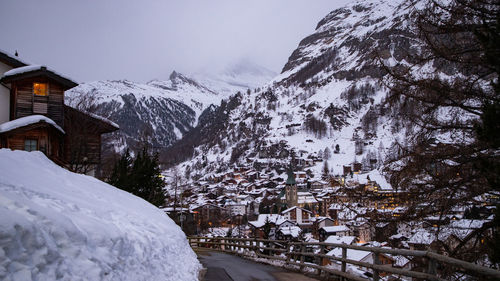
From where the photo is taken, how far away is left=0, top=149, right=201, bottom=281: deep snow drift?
13.6 ft

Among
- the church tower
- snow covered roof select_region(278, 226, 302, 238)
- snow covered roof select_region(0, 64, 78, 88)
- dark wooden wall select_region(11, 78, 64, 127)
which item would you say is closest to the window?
dark wooden wall select_region(11, 78, 64, 127)

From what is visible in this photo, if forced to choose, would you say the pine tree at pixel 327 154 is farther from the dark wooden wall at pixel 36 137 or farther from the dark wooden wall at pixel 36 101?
the dark wooden wall at pixel 36 137

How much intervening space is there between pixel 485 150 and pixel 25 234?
762cm

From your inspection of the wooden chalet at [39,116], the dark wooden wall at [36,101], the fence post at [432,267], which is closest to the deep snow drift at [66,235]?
the fence post at [432,267]

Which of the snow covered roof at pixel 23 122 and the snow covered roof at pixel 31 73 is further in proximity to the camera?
the snow covered roof at pixel 31 73

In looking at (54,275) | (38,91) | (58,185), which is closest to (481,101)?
(54,275)

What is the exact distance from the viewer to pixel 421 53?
282 inches

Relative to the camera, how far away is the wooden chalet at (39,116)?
23.2 meters

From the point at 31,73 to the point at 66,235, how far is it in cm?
2427

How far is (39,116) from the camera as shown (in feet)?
75.7

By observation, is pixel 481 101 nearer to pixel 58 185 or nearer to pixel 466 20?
pixel 466 20

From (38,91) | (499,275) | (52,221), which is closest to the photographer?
(499,275)

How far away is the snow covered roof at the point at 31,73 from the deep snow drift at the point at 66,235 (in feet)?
59.6

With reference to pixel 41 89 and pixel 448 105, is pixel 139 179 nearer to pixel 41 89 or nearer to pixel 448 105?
pixel 41 89
